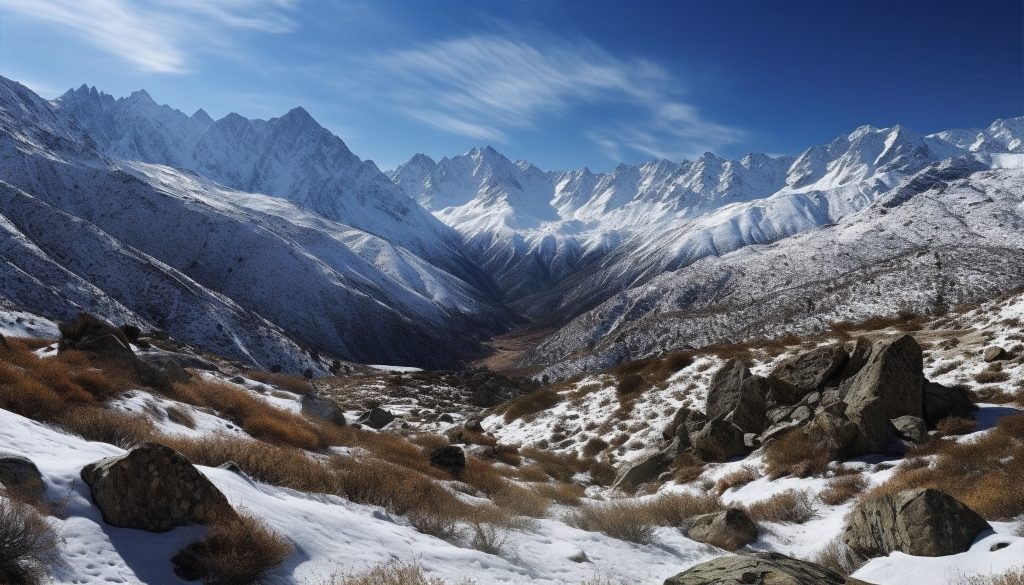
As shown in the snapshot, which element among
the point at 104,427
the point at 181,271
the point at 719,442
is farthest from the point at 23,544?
the point at 181,271

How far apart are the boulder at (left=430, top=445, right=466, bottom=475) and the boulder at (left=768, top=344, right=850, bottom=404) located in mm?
10392

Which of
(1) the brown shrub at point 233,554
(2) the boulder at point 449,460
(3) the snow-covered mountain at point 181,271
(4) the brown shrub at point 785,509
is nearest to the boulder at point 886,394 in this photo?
(4) the brown shrub at point 785,509

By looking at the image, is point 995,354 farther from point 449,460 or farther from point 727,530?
point 449,460

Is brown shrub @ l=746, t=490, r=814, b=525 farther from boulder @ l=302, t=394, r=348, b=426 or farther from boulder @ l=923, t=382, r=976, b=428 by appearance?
boulder @ l=302, t=394, r=348, b=426

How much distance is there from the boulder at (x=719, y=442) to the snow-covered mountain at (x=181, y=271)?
2961 inches

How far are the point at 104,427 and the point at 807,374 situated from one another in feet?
61.6

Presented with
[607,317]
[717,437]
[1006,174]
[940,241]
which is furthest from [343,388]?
[1006,174]

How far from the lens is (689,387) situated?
23688 mm

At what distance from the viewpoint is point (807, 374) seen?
17734mm

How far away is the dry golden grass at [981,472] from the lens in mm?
8242

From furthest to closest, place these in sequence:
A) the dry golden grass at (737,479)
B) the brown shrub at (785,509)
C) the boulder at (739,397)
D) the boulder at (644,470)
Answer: the boulder at (739,397)
the boulder at (644,470)
the dry golden grass at (737,479)
the brown shrub at (785,509)

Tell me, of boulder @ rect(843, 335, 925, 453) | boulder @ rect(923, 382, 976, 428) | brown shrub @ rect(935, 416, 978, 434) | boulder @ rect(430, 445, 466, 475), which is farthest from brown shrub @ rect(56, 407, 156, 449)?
boulder @ rect(923, 382, 976, 428)

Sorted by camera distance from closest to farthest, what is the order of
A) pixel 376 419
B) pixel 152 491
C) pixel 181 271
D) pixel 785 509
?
1. pixel 152 491
2. pixel 785 509
3. pixel 376 419
4. pixel 181 271

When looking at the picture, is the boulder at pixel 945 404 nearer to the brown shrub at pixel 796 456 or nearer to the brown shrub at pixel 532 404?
the brown shrub at pixel 796 456
